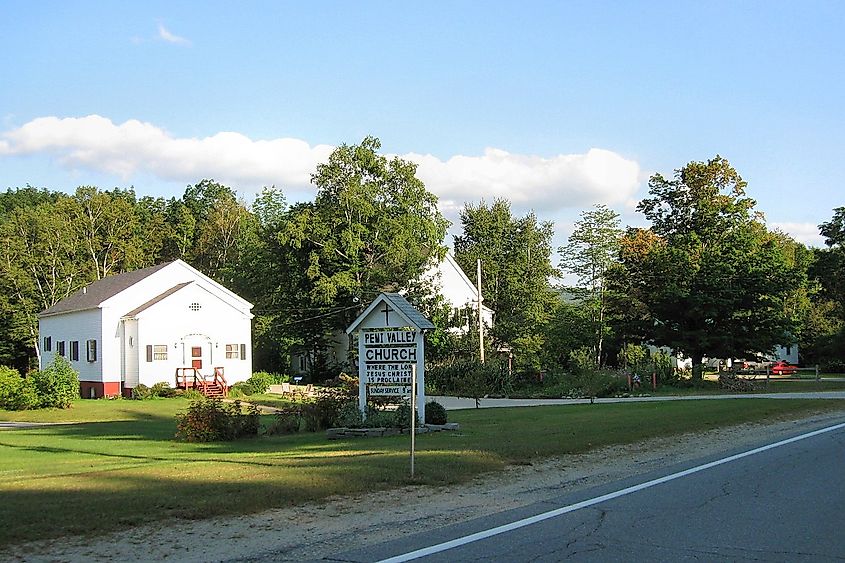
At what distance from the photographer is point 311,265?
180ft

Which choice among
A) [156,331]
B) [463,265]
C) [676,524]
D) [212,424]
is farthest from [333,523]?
[463,265]

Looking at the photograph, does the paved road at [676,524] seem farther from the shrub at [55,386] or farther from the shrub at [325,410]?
the shrub at [55,386]

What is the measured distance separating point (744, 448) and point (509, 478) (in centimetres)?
609

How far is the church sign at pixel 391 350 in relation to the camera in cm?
2077

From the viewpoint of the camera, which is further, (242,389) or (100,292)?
(100,292)

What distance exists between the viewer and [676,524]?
30.3 feet

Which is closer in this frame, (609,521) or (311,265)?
(609,521)

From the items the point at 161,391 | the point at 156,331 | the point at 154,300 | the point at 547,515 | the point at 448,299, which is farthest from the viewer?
the point at 448,299

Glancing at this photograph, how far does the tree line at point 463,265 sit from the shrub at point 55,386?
58.4ft

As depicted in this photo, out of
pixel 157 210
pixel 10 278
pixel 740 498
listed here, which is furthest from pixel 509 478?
pixel 157 210

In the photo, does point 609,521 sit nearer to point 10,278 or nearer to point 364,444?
point 364,444

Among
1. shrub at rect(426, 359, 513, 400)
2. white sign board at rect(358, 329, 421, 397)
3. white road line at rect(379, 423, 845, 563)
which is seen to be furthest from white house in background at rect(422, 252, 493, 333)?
white road line at rect(379, 423, 845, 563)

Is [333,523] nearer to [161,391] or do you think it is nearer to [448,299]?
[161,391]

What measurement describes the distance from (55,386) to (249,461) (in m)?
27.8
